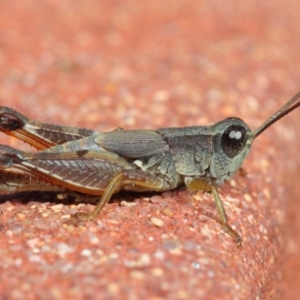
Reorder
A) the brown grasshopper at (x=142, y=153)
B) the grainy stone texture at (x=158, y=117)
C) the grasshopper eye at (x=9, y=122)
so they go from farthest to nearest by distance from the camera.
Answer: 1. the grasshopper eye at (x=9, y=122)
2. the brown grasshopper at (x=142, y=153)
3. the grainy stone texture at (x=158, y=117)

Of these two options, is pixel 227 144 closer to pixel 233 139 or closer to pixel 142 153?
pixel 233 139

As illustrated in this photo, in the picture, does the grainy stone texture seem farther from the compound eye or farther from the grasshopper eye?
the grasshopper eye

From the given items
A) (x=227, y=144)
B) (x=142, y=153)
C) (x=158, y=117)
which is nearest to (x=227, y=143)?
(x=227, y=144)

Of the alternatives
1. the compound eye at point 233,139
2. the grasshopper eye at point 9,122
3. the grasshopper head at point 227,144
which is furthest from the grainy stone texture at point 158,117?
the grasshopper eye at point 9,122

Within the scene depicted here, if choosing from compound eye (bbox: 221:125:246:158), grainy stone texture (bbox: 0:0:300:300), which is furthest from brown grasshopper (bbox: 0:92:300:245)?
grainy stone texture (bbox: 0:0:300:300)

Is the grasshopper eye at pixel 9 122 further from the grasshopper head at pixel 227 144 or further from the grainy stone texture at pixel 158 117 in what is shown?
the grasshopper head at pixel 227 144

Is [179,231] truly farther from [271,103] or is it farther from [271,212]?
[271,103]
